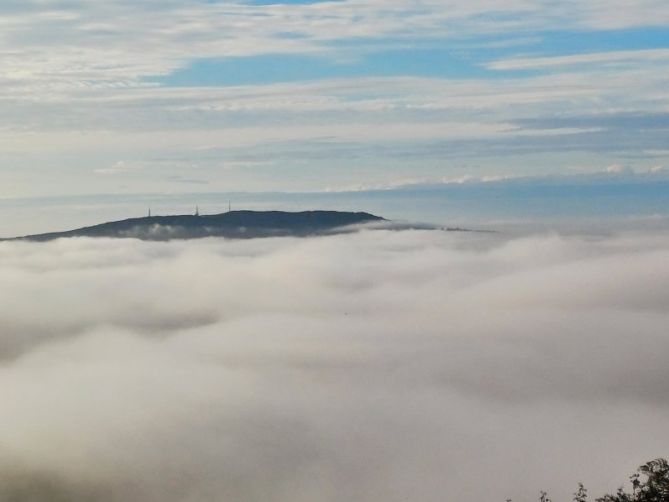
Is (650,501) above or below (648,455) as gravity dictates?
above

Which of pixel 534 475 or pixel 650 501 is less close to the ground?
pixel 650 501

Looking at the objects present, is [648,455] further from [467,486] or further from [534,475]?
[467,486]

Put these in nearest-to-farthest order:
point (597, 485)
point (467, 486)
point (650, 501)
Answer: point (650, 501) → point (597, 485) → point (467, 486)

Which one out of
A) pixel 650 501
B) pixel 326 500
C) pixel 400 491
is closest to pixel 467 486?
pixel 400 491

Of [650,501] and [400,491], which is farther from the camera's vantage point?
[400,491]

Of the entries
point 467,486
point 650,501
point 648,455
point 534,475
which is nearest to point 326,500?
point 467,486

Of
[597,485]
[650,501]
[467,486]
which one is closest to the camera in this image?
[650,501]

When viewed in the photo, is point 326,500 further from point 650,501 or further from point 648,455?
point 650,501

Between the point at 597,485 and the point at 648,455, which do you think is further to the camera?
the point at 648,455
